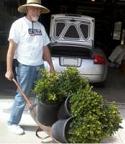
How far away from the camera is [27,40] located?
6746 millimetres

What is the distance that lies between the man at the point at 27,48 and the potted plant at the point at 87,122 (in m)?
1.00

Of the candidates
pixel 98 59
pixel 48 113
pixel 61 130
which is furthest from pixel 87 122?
pixel 98 59

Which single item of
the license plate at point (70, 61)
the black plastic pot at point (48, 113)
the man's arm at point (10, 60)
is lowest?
the license plate at point (70, 61)

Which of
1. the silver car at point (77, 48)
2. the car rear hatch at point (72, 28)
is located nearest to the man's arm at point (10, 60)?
the silver car at point (77, 48)

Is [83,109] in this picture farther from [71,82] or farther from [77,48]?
[77,48]

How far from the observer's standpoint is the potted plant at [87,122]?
5832 mm

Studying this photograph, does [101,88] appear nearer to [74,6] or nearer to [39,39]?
[39,39]

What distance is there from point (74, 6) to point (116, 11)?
162cm

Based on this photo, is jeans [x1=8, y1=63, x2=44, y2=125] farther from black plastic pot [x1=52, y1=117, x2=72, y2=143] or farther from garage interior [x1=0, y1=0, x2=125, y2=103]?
garage interior [x1=0, y1=0, x2=125, y2=103]

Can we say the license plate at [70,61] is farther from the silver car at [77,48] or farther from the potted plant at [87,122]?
the potted plant at [87,122]

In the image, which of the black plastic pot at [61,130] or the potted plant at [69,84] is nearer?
the black plastic pot at [61,130]

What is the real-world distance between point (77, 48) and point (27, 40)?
15.3 ft

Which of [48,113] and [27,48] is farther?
[27,48]

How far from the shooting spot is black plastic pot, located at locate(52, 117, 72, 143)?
589cm
